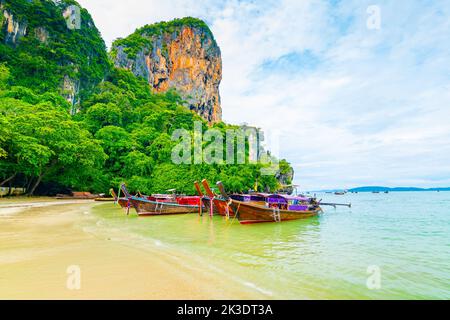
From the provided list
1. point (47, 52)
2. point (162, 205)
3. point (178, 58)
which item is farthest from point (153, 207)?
point (178, 58)

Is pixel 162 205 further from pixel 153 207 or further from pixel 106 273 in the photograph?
pixel 106 273

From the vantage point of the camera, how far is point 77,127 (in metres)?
29.0

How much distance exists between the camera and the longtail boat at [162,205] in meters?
17.4

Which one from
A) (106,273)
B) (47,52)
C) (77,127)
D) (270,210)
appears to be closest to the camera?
(106,273)

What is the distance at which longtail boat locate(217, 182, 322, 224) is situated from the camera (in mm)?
13812

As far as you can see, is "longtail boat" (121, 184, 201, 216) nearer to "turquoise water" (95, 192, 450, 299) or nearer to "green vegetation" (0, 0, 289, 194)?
"green vegetation" (0, 0, 289, 194)

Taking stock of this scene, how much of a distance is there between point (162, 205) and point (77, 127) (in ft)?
58.4

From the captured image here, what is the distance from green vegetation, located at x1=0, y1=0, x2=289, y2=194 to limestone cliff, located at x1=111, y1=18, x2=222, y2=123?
16.1 metres

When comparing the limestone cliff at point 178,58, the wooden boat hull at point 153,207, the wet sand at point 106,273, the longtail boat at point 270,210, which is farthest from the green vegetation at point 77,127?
the wet sand at point 106,273

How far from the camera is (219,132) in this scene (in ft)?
115

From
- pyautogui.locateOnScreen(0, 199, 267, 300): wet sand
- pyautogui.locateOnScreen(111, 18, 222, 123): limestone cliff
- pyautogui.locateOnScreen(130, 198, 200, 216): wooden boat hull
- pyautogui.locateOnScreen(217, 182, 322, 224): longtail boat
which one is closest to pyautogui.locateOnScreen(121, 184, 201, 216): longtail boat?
pyautogui.locateOnScreen(130, 198, 200, 216): wooden boat hull
